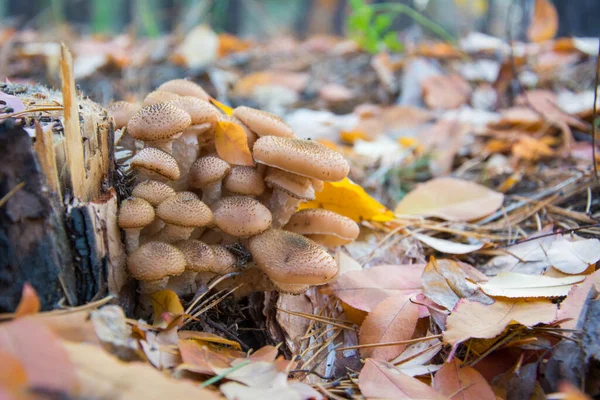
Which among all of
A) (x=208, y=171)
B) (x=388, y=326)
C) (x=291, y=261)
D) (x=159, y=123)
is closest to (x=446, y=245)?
(x=388, y=326)

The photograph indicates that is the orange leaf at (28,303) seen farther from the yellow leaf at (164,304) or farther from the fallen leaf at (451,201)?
the fallen leaf at (451,201)

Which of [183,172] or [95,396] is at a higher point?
[183,172]

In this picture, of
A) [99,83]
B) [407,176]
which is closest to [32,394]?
[407,176]

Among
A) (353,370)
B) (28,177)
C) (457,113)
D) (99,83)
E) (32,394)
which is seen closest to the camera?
(32,394)

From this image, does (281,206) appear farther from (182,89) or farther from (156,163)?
(182,89)

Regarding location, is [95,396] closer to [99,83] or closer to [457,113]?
[457,113]

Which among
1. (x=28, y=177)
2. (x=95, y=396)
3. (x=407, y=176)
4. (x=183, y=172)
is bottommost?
(x=407, y=176)

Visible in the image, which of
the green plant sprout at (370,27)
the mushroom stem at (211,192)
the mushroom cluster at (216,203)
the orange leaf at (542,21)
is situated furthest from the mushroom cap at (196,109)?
the orange leaf at (542,21)
